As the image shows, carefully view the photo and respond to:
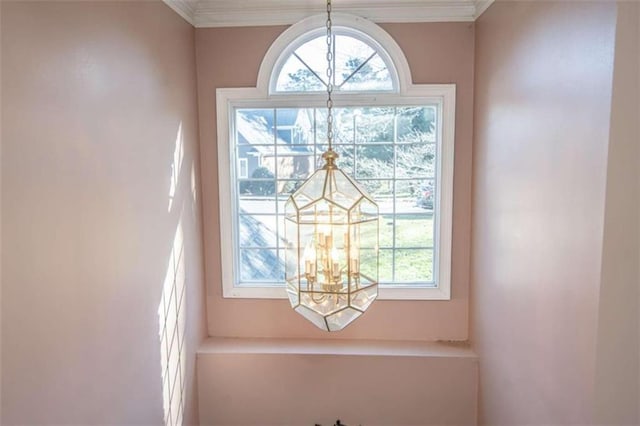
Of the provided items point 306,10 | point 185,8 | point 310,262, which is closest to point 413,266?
point 310,262

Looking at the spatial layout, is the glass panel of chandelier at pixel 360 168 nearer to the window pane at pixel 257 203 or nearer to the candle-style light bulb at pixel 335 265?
the window pane at pixel 257 203

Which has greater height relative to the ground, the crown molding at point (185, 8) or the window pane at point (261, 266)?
the crown molding at point (185, 8)

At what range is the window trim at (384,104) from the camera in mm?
2645

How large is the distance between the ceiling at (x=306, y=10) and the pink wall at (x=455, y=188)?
5 centimetres

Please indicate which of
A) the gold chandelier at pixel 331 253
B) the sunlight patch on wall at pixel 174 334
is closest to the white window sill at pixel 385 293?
the sunlight patch on wall at pixel 174 334

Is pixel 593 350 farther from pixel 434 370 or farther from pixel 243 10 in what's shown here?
pixel 243 10

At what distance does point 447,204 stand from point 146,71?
6.36 feet

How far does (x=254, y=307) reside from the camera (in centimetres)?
289

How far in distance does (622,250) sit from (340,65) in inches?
77.8

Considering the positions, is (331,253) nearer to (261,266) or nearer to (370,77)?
(261,266)

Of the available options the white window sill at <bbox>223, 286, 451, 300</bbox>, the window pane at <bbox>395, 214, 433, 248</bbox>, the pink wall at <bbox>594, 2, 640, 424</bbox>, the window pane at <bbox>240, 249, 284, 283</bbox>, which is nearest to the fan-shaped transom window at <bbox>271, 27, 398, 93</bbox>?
the window pane at <bbox>395, 214, 433, 248</bbox>

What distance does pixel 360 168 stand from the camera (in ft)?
9.18

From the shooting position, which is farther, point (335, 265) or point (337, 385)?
point (337, 385)

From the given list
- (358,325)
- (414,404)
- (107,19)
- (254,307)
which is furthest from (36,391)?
(414,404)
